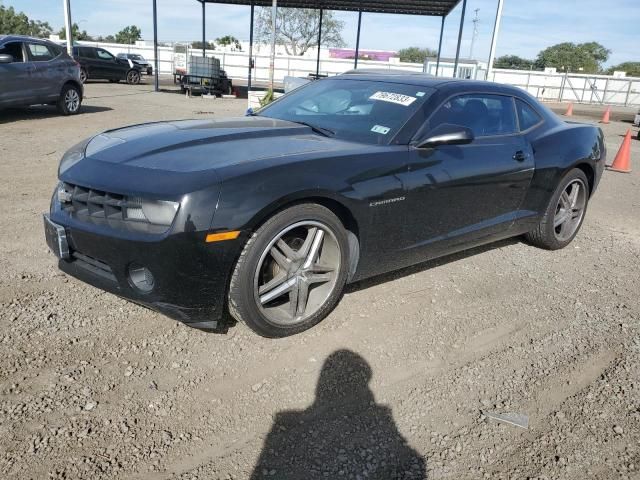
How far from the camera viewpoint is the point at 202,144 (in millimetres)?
3207

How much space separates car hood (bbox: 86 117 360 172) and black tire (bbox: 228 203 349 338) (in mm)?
359

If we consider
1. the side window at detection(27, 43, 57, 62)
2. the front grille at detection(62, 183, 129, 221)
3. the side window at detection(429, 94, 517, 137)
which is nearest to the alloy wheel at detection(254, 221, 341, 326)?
the front grille at detection(62, 183, 129, 221)

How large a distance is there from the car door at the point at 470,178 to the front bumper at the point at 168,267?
140 cm

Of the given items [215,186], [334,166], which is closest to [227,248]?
[215,186]

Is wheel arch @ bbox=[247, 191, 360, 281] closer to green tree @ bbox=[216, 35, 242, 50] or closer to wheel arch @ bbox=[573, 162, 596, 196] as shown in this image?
wheel arch @ bbox=[573, 162, 596, 196]

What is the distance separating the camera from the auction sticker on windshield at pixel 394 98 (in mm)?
3828

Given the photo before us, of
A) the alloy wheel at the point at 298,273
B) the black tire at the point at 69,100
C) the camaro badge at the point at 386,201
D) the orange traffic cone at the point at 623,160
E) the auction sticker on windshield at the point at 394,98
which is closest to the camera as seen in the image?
the alloy wheel at the point at 298,273

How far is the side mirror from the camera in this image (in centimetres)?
354

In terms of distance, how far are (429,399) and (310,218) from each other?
116cm

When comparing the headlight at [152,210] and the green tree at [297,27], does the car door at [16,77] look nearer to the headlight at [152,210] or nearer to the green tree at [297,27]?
the headlight at [152,210]

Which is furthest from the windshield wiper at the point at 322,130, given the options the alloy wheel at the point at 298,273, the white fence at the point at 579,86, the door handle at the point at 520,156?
the white fence at the point at 579,86

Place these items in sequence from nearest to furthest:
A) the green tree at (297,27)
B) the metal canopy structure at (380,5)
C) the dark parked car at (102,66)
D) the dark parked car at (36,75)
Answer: the dark parked car at (36,75) < the metal canopy structure at (380,5) < the dark parked car at (102,66) < the green tree at (297,27)

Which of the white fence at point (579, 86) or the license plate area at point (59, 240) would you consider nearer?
the license plate area at point (59, 240)

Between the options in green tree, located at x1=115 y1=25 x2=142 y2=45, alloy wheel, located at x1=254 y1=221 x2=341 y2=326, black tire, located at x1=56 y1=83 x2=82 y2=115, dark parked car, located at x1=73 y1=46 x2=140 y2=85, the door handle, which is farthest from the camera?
green tree, located at x1=115 y1=25 x2=142 y2=45
